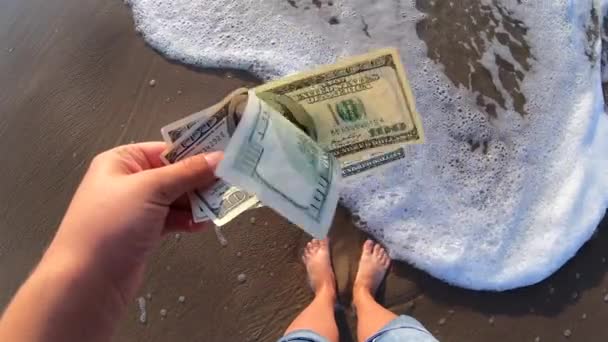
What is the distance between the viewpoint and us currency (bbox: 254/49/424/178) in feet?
4.87

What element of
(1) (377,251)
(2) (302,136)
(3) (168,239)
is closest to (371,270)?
(1) (377,251)

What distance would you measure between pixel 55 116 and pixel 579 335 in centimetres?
237

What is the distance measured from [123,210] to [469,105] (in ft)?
5.50

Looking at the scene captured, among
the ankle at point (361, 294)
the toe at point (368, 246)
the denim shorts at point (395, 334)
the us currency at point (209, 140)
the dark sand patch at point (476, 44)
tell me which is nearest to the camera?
the us currency at point (209, 140)

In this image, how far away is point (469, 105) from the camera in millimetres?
2480

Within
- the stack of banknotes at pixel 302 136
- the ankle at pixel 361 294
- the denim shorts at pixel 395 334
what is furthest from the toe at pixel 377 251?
the stack of banknotes at pixel 302 136

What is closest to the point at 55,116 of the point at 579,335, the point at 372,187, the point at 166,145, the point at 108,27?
the point at 108,27

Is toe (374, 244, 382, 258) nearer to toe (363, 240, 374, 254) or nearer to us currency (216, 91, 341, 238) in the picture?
toe (363, 240, 374, 254)

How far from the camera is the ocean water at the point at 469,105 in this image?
2.33 meters

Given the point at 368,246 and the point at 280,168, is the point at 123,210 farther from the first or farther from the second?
the point at 368,246

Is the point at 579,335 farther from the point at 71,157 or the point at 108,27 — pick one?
the point at 108,27

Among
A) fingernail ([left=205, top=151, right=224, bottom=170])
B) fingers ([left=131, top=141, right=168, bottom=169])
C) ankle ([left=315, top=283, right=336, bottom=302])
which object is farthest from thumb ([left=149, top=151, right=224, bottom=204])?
ankle ([left=315, top=283, right=336, bottom=302])

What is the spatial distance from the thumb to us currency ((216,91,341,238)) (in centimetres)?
8

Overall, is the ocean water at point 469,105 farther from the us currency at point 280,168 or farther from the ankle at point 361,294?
the us currency at point 280,168
